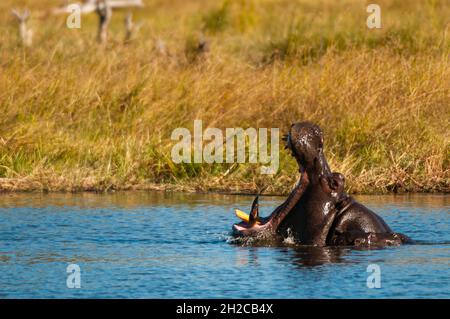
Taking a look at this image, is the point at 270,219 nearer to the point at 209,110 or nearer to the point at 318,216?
the point at 318,216

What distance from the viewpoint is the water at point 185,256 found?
8.29 meters

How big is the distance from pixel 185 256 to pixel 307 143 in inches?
53.9

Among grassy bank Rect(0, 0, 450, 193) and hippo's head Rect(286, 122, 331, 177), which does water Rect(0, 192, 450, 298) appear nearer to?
hippo's head Rect(286, 122, 331, 177)

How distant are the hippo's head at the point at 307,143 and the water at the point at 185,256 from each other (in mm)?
733

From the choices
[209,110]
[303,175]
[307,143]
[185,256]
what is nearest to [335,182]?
[303,175]

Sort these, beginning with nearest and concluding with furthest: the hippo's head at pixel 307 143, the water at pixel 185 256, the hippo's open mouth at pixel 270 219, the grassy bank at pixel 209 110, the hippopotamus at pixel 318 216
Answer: the water at pixel 185 256
the hippo's head at pixel 307 143
the hippopotamus at pixel 318 216
the hippo's open mouth at pixel 270 219
the grassy bank at pixel 209 110

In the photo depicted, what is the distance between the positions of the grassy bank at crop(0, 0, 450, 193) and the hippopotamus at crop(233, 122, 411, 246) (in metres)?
3.62

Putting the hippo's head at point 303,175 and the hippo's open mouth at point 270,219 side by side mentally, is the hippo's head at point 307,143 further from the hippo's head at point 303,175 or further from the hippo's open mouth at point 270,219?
the hippo's open mouth at point 270,219

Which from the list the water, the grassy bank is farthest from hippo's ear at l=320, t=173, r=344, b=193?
the grassy bank

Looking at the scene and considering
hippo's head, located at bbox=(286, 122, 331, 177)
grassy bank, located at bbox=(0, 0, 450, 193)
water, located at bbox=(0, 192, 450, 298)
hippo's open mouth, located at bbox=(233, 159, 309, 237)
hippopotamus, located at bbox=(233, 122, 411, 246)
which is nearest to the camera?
water, located at bbox=(0, 192, 450, 298)

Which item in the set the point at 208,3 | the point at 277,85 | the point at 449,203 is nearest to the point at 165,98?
the point at 277,85

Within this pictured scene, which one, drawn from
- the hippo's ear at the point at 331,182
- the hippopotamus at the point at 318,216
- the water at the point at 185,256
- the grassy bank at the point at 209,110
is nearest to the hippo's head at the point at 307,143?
the hippopotamus at the point at 318,216

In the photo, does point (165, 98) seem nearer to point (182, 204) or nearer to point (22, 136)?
point (22, 136)

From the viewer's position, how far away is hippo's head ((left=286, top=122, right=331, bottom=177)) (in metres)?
9.26
